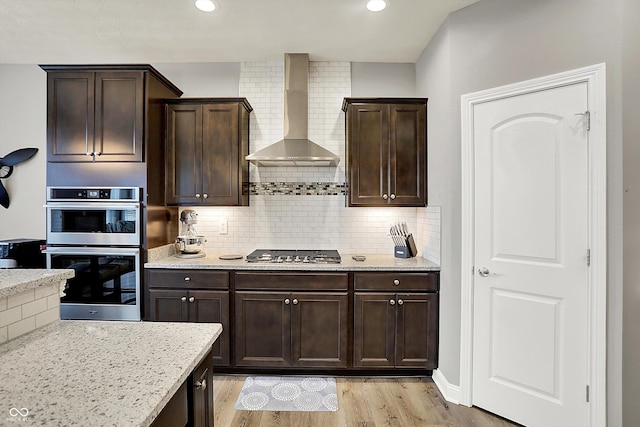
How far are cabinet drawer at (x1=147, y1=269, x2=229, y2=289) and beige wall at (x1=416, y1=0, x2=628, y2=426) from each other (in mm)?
1863

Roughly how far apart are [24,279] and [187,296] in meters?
1.56

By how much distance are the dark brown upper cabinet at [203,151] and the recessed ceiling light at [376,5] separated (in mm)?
1391

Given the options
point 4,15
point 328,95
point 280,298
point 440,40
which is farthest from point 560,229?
point 4,15

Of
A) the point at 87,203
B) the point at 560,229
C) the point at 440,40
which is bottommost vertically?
the point at 560,229

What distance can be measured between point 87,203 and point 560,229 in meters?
3.49

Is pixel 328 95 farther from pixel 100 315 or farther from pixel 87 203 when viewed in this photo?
pixel 100 315

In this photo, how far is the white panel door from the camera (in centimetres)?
195

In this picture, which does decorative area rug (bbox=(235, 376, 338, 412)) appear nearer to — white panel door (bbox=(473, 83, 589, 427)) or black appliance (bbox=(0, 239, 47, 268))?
white panel door (bbox=(473, 83, 589, 427))

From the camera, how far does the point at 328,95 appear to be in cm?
336

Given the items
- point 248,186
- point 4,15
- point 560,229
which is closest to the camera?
point 560,229

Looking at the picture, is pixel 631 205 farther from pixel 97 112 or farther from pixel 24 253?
pixel 24 253

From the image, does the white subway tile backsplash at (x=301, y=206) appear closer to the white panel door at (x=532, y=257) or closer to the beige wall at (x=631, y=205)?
the white panel door at (x=532, y=257)

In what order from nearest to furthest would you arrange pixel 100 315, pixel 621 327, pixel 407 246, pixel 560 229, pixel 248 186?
pixel 621 327 → pixel 560 229 → pixel 100 315 → pixel 407 246 → pixel 248 186

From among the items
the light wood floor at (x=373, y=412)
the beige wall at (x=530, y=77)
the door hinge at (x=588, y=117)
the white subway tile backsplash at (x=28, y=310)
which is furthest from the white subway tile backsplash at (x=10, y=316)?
the door hinge at (x=588, y=117)
